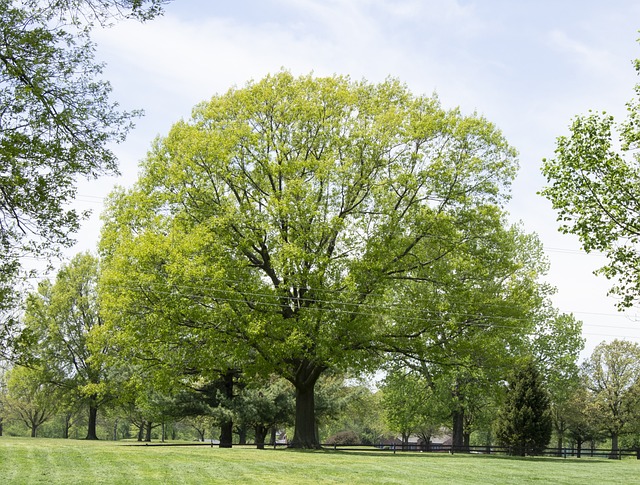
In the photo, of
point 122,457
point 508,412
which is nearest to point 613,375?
point 508,412

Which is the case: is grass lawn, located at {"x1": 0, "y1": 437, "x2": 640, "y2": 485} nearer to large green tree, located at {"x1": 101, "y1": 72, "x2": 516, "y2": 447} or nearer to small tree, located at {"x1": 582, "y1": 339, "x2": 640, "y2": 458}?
large green tree, located at {"x1": 101, "y1": 72, "x2": 516, "y2": 447}

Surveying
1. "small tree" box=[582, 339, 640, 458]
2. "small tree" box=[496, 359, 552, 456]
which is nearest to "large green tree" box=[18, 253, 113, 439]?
"small tree" box=[496, 359, 552, 456]

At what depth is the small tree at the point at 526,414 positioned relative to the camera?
1521 inches

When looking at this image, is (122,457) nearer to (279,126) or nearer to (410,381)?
(279,126)

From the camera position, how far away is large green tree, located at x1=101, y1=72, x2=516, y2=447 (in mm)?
25219

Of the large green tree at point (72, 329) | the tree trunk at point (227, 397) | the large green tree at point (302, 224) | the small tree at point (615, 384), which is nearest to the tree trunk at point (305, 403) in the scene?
the large green tree at point (302, 224)

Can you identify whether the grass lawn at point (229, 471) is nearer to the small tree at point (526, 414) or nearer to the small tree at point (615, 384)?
the small tree at point (526, 414)

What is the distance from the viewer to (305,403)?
28.4 meters

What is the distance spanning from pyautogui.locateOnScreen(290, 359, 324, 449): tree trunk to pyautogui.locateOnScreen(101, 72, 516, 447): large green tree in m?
0.06

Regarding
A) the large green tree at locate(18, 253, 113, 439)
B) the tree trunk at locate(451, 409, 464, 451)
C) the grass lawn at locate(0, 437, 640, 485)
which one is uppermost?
the large green tree at locate(18, 253, 113, 439)

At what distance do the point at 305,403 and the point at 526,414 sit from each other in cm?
1697

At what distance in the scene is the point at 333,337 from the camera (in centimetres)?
2544

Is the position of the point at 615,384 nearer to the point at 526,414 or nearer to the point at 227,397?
the point at 526,414

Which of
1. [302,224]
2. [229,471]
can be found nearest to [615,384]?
[302,224]
